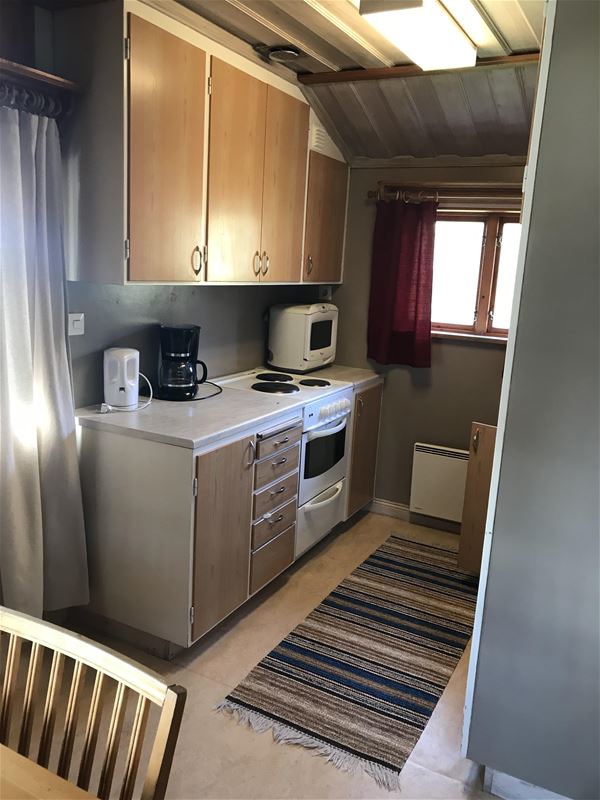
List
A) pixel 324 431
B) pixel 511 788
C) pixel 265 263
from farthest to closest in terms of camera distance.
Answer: pixel 324 431
pixel 265 263
pixel 511 788

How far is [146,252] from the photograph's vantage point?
2.43m

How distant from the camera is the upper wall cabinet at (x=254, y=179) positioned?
2.74 m

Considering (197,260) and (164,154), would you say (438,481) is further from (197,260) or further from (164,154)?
(164,154)

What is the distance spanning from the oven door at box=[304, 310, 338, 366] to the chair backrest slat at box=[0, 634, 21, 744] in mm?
2651

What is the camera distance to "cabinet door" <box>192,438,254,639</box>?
2.45m

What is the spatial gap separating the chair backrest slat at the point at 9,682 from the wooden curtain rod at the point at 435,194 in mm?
3147

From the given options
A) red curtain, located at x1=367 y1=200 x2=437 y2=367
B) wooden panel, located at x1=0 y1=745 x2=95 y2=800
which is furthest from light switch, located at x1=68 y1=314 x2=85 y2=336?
red curtain, located at x1=367 y1=200 x2=437 y2=367

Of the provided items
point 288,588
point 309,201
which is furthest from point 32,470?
point 309,201

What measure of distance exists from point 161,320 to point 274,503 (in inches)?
39.0

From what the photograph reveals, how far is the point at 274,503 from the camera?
9.73 feet

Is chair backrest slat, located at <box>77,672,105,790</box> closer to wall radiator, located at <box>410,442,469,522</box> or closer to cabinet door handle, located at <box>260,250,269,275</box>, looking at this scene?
cabinet door handle, located at <box>260,250,269,275</box>

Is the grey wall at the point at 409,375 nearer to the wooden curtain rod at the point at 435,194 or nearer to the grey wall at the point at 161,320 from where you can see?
the wooden curtain rod at the point at 435,194

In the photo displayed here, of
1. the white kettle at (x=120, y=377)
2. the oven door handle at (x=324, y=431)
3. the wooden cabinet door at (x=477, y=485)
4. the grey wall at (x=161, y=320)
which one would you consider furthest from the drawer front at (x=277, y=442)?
the wooden cabinet door at (x=477, y=485)

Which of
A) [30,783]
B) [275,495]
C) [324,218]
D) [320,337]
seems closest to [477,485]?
[275,495]
